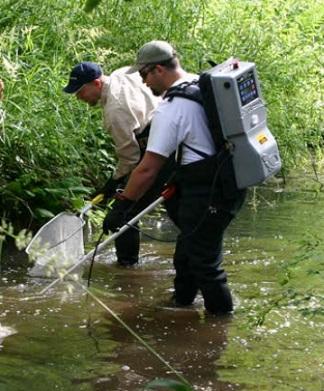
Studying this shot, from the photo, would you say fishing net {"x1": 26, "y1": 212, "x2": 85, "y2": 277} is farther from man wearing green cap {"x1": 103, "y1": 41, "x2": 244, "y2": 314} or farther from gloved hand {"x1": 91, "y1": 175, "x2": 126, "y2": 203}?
man wearing green cap {"x1": 103, "y1": 41, "x2": 244, "y2": 314}

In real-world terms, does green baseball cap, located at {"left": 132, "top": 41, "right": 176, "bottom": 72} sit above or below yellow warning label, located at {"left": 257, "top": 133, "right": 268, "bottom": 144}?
above

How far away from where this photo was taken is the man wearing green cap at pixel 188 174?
5.40 metres

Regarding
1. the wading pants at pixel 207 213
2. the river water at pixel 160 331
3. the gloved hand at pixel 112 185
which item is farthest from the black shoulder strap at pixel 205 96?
the gloved hand at pixel 112 185

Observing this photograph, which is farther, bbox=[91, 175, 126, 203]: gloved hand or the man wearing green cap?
bbox=[91, 175, 126, 203]: gloved hand

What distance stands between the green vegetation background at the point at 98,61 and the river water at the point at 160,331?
0.86 meters

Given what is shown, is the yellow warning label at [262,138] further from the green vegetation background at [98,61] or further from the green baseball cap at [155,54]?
the green vegetation background at [98,61]

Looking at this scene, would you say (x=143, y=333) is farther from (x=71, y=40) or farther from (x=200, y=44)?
(x=200, y=44)

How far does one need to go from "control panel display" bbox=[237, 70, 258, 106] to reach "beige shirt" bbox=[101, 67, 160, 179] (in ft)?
5.14

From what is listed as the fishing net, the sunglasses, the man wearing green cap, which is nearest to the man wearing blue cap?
the fishing net

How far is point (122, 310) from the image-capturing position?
20.1 feet

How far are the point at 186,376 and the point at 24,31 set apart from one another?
4.33 metres

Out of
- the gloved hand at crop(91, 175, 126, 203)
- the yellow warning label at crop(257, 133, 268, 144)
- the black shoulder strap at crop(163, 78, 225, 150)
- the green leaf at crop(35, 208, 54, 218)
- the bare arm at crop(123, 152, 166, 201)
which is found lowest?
the green leaf at crop(35, 208, 54, 218)

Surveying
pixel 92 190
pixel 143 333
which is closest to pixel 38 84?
pixel 92 190

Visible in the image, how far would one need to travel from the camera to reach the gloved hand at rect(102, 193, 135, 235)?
5.69 m
